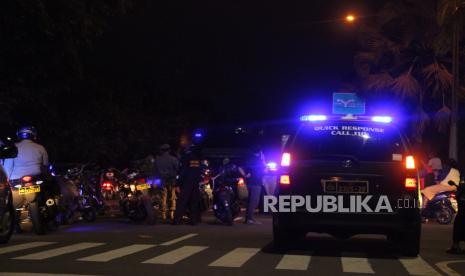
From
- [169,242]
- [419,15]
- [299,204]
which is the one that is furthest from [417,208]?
[419,15]

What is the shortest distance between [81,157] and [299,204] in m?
18.2

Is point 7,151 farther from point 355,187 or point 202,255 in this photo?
point 355,187

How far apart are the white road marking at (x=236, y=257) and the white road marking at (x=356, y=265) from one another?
1.32m

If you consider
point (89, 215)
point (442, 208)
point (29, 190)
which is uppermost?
point (29, 190)

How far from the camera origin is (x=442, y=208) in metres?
18.0

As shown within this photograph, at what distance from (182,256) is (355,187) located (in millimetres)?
2616

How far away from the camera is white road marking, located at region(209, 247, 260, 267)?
9.36 meters

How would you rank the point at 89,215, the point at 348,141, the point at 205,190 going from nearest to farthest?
the point at 348,141 → the point at 89,215 → the point at 205,190

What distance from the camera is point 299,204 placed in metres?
10.2

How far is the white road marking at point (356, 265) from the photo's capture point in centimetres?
910

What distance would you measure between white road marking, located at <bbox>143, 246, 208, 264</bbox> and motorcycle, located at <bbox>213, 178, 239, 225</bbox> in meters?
5.08

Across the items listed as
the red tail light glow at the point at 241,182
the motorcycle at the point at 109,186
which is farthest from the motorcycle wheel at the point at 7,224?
the motorcycle at the point at 109,186

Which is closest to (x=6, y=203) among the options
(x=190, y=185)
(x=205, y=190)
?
(x=190, y=185)

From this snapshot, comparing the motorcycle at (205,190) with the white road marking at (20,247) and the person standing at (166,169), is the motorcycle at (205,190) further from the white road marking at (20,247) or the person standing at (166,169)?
the white road marking at (20,247)
